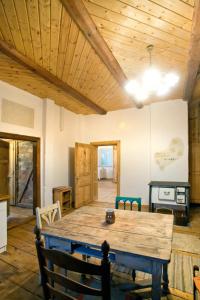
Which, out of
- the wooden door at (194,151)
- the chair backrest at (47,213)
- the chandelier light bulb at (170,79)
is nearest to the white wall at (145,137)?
the wooden door at (194,151)

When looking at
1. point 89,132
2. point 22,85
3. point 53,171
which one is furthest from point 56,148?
point 22,85

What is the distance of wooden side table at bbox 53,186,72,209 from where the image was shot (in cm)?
469

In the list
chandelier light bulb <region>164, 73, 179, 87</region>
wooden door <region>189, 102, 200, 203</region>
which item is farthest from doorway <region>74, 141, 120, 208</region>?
chandelier light bulb <region>164, 73, 179, 87</region>

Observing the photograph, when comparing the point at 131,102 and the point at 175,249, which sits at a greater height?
the point at 131,102

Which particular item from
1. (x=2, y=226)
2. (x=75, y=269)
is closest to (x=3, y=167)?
(x=2, y=226)

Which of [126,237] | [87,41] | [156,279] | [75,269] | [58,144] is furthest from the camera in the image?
[58,144]

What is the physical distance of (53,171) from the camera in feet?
16.2

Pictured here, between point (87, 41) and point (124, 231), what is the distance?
2.39m

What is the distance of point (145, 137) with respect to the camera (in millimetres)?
5258

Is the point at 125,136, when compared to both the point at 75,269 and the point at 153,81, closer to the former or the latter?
the point at 153,81

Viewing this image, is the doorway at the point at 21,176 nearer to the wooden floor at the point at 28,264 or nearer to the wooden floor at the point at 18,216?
the wooden floor at the point at 18,216

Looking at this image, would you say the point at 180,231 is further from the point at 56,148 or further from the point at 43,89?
the point at 43,89

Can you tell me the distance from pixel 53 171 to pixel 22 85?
2.33 metres

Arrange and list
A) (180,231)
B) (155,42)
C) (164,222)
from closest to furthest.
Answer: (164,222) → (155,42) → (180,231)
